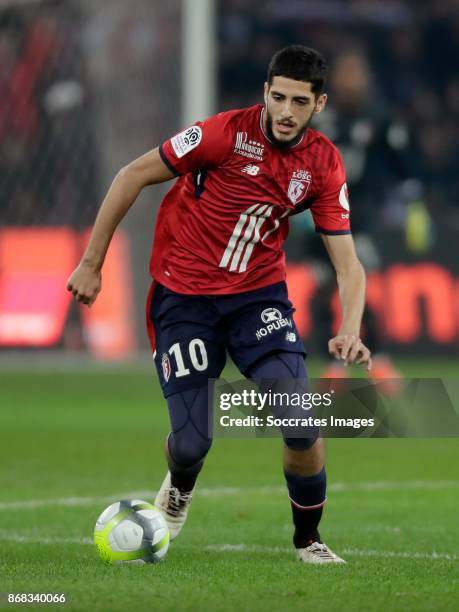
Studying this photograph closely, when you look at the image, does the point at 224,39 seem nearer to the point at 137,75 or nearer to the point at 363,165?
the point at 137,75

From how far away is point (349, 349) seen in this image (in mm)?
5133

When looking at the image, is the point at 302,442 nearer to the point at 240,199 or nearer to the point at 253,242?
the point at 253,242

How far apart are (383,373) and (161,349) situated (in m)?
6.36

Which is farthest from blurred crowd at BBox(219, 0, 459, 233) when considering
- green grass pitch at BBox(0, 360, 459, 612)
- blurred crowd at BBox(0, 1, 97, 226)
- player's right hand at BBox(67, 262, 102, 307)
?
player's right hand at BBox(67, 262, 102, 307)

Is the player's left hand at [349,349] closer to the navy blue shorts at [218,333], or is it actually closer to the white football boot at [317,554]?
the navy blue shorts at [218,333]

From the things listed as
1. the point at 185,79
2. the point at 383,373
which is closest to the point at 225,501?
the point at 383,373

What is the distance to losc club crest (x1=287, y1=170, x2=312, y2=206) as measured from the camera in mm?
5625

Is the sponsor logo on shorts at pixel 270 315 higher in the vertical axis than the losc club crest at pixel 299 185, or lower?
lower

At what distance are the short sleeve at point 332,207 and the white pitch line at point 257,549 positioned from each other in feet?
4.19

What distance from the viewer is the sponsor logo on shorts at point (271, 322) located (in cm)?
570

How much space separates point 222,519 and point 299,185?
1.90m

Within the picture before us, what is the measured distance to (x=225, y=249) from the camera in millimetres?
5762

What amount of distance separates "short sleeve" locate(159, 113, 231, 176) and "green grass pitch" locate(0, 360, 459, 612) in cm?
149

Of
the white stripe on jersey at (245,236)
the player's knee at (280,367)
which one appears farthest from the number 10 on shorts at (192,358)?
the white stripe on jersey at (245,236)
